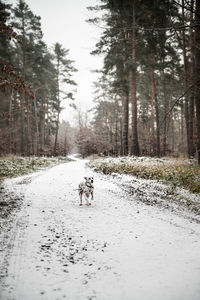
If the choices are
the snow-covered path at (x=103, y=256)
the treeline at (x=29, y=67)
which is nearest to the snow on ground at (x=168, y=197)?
the snow-covered path at (x=103, y=256)

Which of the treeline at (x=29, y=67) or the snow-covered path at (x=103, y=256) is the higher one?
the treeline at (x=29, y=67)

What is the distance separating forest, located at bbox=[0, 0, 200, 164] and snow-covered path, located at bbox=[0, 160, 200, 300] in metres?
3.58

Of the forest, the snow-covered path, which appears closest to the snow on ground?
the snow-covered path

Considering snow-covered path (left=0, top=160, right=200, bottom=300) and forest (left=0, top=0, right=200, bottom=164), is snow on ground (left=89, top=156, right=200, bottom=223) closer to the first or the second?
snow-covered path (left=0, top=160, right=200, bottom=300)

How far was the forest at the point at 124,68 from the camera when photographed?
25.0 feet

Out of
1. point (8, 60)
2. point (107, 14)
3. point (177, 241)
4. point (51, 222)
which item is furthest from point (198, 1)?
point (8, 60)

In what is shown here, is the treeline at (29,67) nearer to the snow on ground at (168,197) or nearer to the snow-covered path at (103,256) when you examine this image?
the snow on ground at (168,197)

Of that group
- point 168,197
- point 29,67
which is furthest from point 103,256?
point 29,67

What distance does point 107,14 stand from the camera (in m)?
17.0

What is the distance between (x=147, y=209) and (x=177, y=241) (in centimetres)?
179

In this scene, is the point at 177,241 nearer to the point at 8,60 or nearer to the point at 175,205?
the point at 175,205

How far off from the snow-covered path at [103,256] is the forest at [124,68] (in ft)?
11.8

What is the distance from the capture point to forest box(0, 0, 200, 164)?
7.63 metres

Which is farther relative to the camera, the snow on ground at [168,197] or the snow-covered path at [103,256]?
the snow on ground at [168,197]
